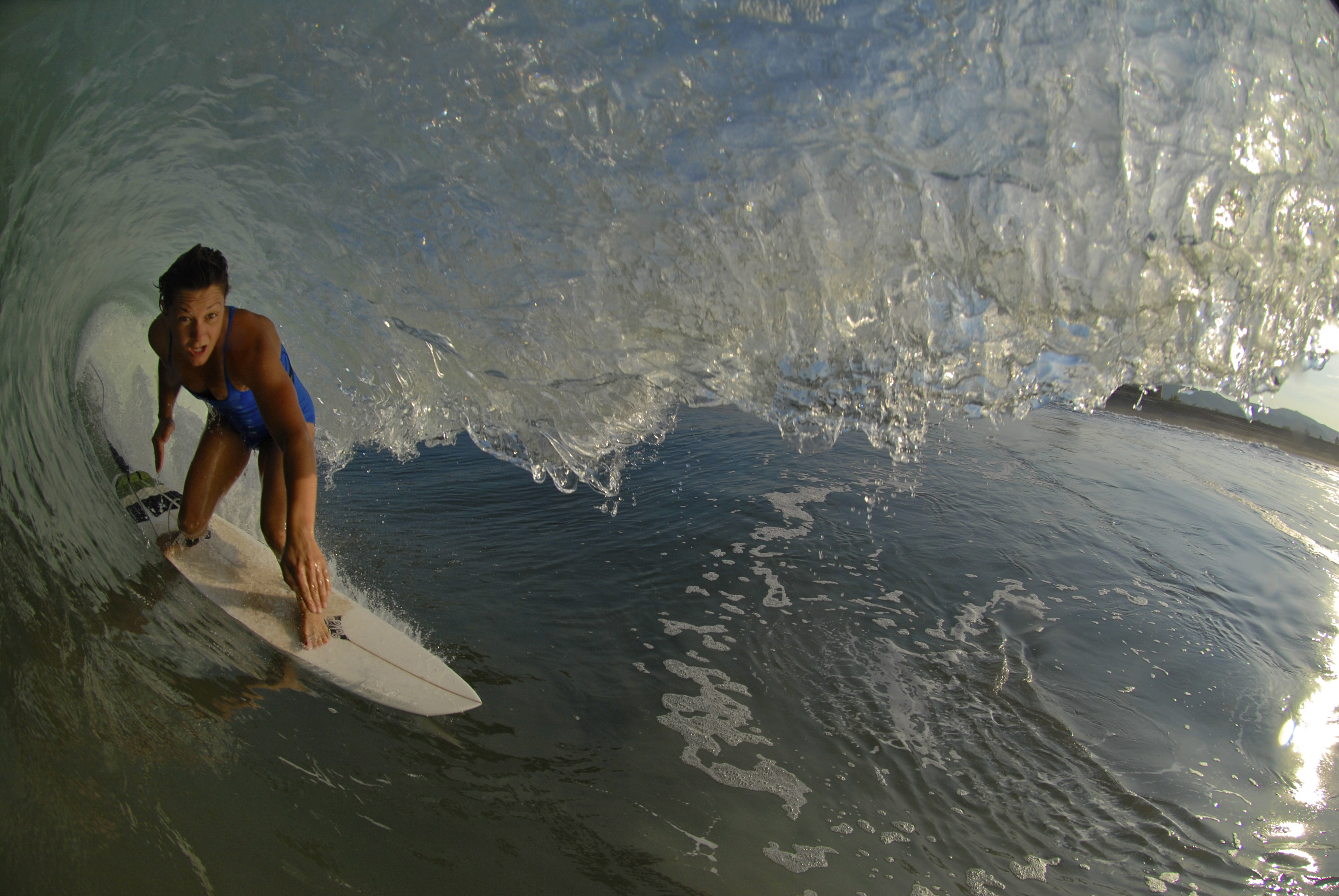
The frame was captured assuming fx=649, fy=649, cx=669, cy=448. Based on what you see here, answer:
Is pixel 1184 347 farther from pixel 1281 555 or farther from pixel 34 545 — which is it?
pixel 34 545

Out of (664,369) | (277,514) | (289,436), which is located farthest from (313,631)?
(664,369)

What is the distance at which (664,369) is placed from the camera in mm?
3939

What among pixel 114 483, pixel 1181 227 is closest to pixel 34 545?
pixel 114 483

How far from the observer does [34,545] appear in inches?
133

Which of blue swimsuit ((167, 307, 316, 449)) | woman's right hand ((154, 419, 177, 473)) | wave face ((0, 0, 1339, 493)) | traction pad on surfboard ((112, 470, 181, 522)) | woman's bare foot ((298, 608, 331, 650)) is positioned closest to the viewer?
wave face ((0, 0, 1339, 493))

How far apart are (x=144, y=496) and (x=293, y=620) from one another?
1525 millimetres

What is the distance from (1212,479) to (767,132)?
11126mm

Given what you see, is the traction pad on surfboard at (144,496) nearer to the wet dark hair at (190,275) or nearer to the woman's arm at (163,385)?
the woman's arm at (163,385)

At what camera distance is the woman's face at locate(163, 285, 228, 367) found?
2672 mm

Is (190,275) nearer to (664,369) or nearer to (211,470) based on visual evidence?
(211,470)

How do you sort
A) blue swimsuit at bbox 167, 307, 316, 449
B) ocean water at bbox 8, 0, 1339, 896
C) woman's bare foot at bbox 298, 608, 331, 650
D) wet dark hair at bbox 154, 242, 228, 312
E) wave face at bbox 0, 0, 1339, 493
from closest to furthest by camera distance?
ocean water at bbox 8, 0, 1339, 896 → wet dark hair at bbox 154, 242, 228, 312 → wave face at bbox 0, 0, 1339, 493 → blue swimsuit at bbox 167, 307, 316, 449 → woman's bare foot at bbox 298, 608, 331, 650

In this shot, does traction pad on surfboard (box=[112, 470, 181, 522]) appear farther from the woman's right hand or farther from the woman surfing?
the woman surfing

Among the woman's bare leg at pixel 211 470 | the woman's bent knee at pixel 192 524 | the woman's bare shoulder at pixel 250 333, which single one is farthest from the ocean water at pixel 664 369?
the woman's bare shoulder at pixel 250 333

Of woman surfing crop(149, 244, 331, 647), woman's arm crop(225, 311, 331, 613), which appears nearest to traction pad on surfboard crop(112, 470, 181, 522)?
woman surfing crop(149, 244, 331, 647)
